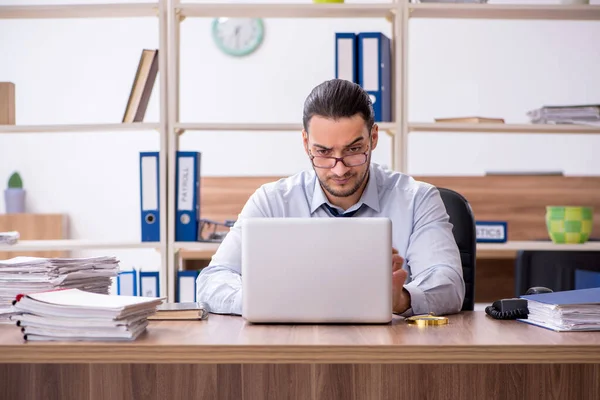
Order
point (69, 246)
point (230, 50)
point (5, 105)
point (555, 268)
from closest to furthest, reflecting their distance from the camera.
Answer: point (69, 246) < point (5, 105) < point (555, 268) < point (230, 50)

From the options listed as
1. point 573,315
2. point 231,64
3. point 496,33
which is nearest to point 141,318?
point 573,315

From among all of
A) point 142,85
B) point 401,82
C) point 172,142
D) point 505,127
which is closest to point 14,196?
point 142,85

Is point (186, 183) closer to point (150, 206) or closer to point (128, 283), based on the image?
point (150, 206)

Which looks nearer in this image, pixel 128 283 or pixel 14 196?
pixel 128 283

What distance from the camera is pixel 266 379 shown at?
1.34m

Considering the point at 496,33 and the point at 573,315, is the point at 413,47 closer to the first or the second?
the point at 496,33

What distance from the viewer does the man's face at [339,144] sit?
6.06 ft

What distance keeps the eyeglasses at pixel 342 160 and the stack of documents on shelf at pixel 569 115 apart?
4.13ft

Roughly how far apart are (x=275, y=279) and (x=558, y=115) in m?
1.90

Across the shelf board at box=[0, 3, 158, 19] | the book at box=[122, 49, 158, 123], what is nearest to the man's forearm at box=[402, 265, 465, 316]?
the book at box=[122, 49, 158, 123]

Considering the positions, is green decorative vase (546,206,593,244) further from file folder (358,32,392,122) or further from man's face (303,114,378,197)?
man's face (303,114,378,197)

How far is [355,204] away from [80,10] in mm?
1482

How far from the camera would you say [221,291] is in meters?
1.65

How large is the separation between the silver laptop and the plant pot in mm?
3952
